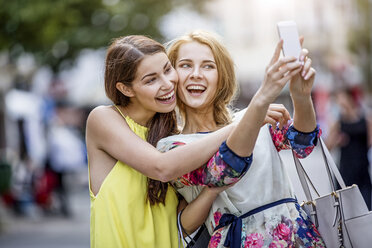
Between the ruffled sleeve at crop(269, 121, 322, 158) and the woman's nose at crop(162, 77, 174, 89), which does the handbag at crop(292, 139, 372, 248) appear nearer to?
the ruffled sleeve at crop(269, 121, 322, 158)

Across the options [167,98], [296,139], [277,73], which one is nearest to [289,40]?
[277,73]

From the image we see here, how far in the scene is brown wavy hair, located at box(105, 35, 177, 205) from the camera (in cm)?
277

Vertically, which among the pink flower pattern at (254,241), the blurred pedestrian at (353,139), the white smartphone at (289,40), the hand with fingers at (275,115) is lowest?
the blurred pedestrian at (353,139)

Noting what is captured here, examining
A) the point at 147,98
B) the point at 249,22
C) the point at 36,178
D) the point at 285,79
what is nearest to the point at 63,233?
the point at 36,178

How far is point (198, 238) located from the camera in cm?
284

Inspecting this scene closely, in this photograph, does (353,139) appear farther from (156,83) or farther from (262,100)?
(262,100)

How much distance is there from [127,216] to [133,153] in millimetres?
303

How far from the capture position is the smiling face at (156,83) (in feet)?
9.05

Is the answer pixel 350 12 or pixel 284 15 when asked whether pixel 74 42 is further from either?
pixel 350 12

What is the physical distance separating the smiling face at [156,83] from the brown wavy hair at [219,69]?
171 millimetres

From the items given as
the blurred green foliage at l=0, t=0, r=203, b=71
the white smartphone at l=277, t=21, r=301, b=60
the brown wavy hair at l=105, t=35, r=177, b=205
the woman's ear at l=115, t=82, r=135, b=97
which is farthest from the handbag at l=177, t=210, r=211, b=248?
the blurred green foliage at l=0, t=0, r=203, b=71

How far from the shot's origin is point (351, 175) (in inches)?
317

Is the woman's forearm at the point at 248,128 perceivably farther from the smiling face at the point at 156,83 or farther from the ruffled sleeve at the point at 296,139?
the smiling face at the point at 156,83

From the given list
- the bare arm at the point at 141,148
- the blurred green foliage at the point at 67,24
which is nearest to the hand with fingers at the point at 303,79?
the bare arm at the point at 141,148
